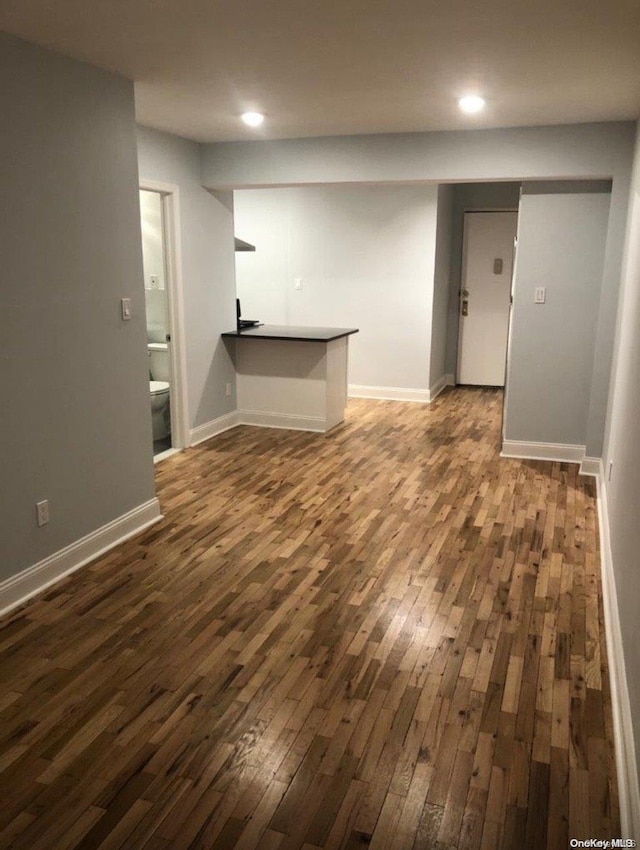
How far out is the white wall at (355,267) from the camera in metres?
6.95

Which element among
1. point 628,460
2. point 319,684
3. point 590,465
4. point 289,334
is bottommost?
point 319,684

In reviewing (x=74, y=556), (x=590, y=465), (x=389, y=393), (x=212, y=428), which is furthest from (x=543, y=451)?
(x=74, y=556)

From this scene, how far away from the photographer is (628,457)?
2.85m

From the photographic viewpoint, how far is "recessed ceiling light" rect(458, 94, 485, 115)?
3.70 metres

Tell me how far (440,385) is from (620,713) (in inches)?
232

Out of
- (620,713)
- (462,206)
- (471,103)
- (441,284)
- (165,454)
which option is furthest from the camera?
(462,206)

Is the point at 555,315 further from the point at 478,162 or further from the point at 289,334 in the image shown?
the point at 289,334

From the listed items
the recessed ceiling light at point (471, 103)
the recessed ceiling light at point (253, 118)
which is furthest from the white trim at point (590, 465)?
the recessed ceiling light at point (253, 118)

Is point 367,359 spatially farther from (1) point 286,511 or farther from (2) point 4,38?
(2) point 4,38

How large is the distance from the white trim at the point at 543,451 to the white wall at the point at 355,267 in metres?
2.11

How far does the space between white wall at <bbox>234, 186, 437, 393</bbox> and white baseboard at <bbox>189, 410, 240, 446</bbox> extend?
184 cm

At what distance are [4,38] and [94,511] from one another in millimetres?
2141

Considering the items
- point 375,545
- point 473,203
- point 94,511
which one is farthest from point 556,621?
point 473,203

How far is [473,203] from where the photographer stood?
24.9 ft
